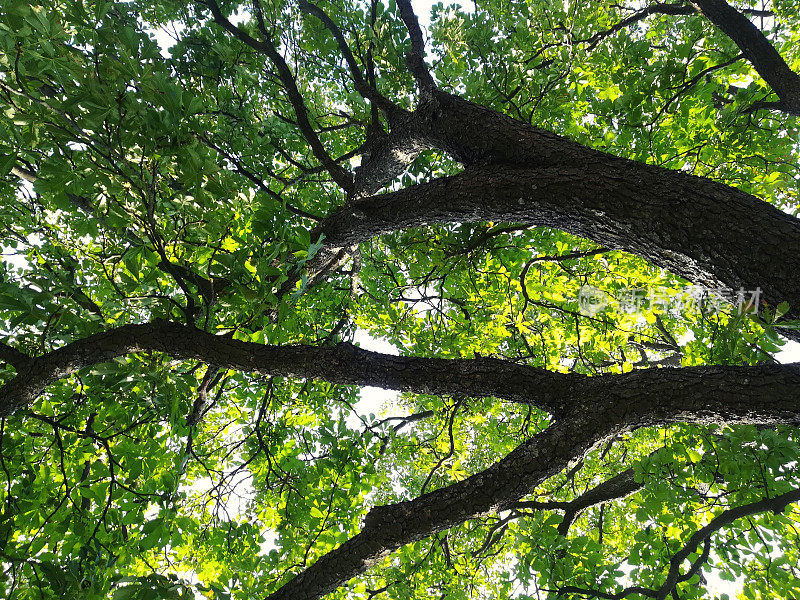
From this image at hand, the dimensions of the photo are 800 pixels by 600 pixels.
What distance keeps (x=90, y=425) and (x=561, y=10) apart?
5873mm

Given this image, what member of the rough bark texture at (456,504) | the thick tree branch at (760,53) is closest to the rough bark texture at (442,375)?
the rough bark texture at (456,504)

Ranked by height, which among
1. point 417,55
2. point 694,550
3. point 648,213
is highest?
point 417,55

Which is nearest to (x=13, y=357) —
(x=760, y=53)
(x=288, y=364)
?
(x=288, y=364)

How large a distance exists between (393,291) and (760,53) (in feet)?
13.7

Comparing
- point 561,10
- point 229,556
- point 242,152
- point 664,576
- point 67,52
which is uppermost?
point 561,10

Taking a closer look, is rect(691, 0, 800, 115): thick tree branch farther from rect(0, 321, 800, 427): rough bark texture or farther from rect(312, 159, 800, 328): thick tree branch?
rect(0, 321, 800, 427): rough bark texture

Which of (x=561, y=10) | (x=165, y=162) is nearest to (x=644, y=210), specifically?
(x=165, y=162)

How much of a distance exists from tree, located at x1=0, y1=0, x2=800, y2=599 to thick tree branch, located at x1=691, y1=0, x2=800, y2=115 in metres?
0.02

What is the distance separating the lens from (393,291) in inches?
224

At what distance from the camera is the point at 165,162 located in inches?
81.8

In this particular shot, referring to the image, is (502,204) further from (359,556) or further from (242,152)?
(242,152)

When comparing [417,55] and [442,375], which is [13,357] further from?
[417,55]

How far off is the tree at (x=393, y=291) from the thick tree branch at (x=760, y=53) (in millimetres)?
22

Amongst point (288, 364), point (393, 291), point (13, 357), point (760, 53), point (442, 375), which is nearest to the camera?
point (442, 375)
